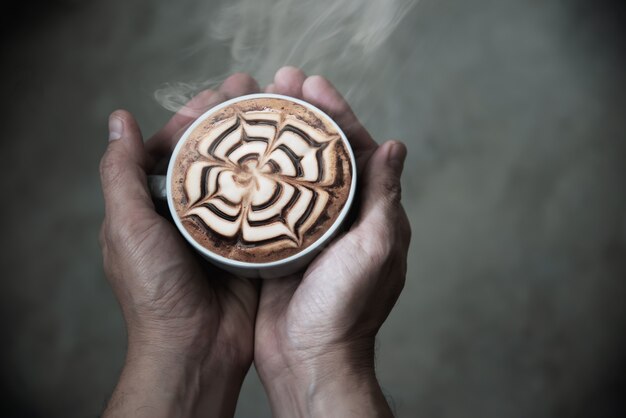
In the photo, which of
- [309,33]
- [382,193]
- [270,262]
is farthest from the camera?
[309,33]

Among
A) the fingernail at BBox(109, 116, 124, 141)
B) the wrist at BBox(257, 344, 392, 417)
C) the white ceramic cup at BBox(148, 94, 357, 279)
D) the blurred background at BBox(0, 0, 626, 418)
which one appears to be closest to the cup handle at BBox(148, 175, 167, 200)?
the white ceramic cup at BBox(148, 94, 357, 279)

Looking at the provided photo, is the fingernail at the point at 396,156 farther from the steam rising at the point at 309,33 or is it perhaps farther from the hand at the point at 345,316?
the steam rising at the point at 309,33

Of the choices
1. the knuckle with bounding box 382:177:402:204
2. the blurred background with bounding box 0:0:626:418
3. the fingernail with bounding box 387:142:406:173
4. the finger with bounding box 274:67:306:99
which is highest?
the fingernail with bounding box 387:142:406:173

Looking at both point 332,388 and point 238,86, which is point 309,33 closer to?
point 238,86

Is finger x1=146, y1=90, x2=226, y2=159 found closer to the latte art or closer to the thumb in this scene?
the latte art

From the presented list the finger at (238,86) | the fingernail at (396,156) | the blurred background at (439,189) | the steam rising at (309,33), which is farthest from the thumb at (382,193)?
the blurred background at (439,189)

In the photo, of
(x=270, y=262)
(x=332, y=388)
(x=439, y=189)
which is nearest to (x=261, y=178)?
(x=270, y=262)
